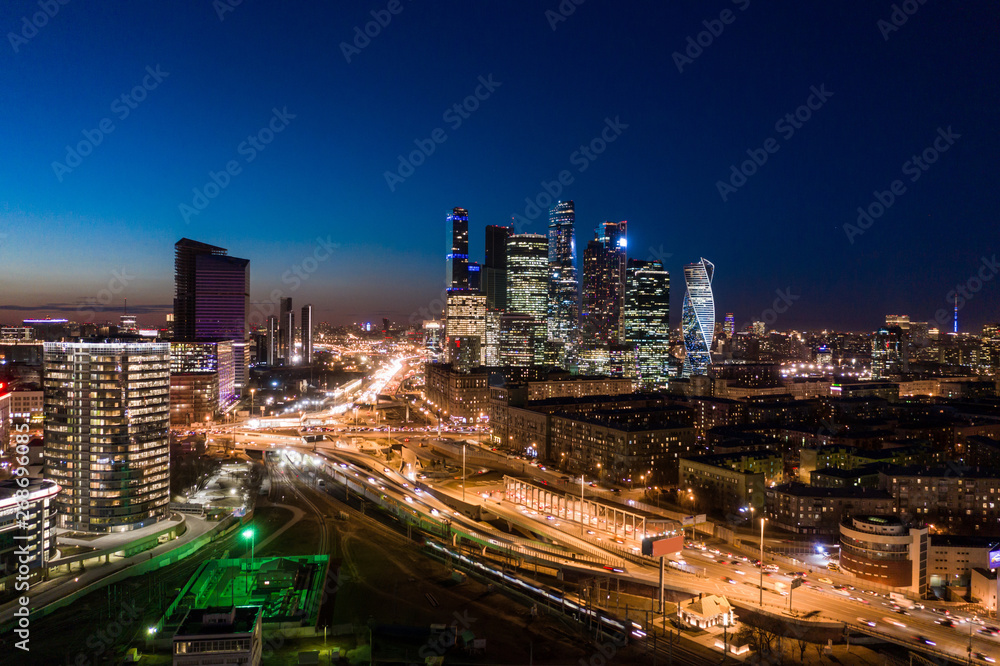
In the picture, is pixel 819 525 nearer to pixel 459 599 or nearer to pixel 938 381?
pixel 459 599

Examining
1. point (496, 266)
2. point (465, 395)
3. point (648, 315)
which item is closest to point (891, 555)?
point (465, 395)

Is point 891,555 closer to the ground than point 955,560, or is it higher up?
higher up

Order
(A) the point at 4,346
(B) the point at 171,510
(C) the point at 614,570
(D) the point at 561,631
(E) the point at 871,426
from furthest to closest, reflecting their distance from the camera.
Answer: (A) the point at 4,346 < (E) the point at 871,426 < (B) the point at 171,510 < (C) the point at 614,570 < (D) the point at 561,631

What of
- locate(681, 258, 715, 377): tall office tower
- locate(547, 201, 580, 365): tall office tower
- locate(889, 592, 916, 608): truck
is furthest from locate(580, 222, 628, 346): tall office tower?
locate(889, 592, 916, 608): truck

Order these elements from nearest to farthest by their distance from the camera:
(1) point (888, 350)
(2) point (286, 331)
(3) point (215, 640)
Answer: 1. (3) point (215, 640)
2. (1) point (888, 350)
3. (2) point (286, 331)

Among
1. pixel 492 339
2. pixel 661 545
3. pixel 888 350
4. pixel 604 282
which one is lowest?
pixel 661 545

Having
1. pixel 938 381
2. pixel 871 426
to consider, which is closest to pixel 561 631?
pixel 871 426

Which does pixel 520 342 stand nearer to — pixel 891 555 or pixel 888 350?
pixel 888 350
